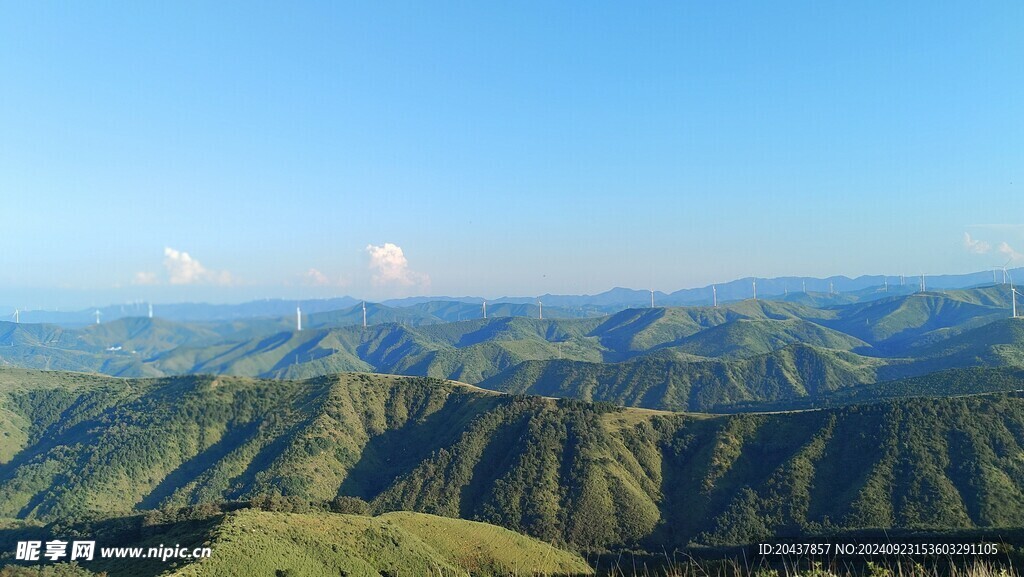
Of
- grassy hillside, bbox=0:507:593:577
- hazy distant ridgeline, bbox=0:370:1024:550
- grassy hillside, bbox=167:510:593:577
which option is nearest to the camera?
grassy hillside, bbox=0:507:593:577

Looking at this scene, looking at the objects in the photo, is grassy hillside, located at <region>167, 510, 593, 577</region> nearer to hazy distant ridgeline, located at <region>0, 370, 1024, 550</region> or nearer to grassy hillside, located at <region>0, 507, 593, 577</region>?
grassy hillside, located at <region>0, 507, 593, 577</region>

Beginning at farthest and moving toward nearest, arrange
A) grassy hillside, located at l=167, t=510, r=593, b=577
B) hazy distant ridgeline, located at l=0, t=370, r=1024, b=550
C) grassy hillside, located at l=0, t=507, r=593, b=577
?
hazy distant ridgeline, located at l=0, t=370, r=1024, b=550, grassy hillside, located at l=167, t=510, r=593, b=577, grassy hillside, located at l=0, t=507, r=593, b=577

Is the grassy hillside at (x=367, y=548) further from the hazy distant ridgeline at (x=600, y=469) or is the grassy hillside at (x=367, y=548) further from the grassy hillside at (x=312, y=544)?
the hazy distant ridgeline at (x=600, y=469)

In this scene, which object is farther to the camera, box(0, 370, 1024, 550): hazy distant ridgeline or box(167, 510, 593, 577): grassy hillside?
box(0, 370, 1024, 550): hazy distant ridgeline

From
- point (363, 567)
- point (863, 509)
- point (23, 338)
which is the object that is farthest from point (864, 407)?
point (23, 338)

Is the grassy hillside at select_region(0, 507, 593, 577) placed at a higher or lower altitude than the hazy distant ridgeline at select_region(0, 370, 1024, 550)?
higher

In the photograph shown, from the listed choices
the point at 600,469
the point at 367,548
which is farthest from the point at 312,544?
the point at 600,469

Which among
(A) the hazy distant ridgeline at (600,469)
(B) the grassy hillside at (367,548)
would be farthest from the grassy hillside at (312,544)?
(A) the hazy distant ridgeline at (600,469)

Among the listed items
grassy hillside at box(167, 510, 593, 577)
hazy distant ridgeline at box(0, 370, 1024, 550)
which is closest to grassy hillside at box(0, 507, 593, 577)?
grassy hillside at box(167, 510, 593, 577)
